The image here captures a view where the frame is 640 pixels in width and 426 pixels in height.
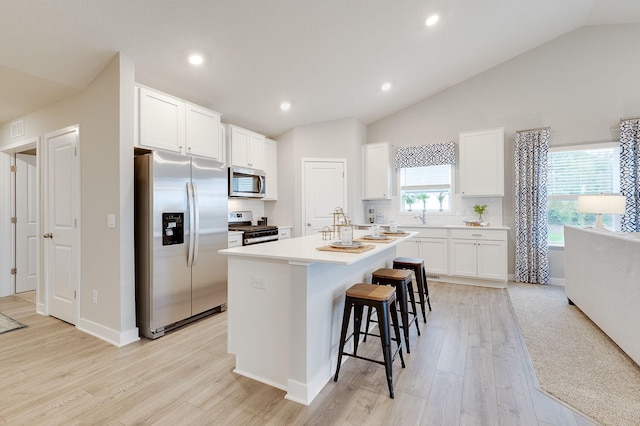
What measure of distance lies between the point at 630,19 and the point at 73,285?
Answer: 787 centimetres

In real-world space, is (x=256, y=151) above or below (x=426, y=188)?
above

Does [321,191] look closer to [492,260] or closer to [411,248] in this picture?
[411,248]

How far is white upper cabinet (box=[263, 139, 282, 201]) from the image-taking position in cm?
526

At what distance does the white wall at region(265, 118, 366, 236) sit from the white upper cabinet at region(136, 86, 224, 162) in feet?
5.42

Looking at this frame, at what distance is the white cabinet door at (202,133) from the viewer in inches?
138

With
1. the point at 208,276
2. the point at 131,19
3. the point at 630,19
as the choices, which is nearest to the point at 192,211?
→ the point at 208,276

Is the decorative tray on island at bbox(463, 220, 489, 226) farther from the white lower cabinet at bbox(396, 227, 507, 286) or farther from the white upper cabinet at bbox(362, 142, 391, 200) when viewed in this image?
the white upper cabinet at bbox(362, 142, 391, 200)

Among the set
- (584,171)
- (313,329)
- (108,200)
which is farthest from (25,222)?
(584,171)

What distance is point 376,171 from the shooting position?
221 inches

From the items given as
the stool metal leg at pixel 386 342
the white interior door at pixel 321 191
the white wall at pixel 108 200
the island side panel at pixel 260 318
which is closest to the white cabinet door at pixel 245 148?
the white interior door at pixel 321 191

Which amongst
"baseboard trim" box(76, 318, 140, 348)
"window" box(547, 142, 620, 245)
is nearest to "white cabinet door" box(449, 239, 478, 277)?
"window" box(547, 142, 620, 245)

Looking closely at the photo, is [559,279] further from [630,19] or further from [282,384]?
[282,384]

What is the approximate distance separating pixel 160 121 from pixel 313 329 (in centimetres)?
267

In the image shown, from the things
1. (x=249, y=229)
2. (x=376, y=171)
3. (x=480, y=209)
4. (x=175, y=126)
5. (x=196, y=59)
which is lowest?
(x=249, y=229)
